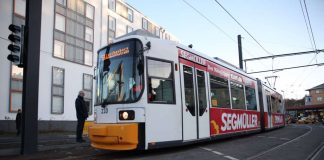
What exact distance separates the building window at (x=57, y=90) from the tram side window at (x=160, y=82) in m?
22.9

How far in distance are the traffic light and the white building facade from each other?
1765 centimetres

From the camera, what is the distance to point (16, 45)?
8836 millimetres

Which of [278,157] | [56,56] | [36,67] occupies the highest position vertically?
[56,56]

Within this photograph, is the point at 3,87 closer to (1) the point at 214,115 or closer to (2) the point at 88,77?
(2) the point at 88,77

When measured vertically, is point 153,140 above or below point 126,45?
below

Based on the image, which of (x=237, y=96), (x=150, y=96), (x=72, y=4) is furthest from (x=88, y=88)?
(x=150, y=96)

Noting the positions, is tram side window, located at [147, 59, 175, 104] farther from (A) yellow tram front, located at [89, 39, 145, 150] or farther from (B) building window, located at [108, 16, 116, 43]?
(B) building window, located at [108, 16, 116, 43]

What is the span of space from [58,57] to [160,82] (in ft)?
77.6

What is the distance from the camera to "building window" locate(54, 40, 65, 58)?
30.3 metres

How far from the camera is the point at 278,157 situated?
8625 millimetres

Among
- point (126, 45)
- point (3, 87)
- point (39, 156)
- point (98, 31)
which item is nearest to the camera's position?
point (39, 156)

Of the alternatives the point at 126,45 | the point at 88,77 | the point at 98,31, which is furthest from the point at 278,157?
the point at 98,31

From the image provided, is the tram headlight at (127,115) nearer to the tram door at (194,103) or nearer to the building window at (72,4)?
the tram door at (194,103)

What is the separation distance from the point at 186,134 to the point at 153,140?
1543 mm
